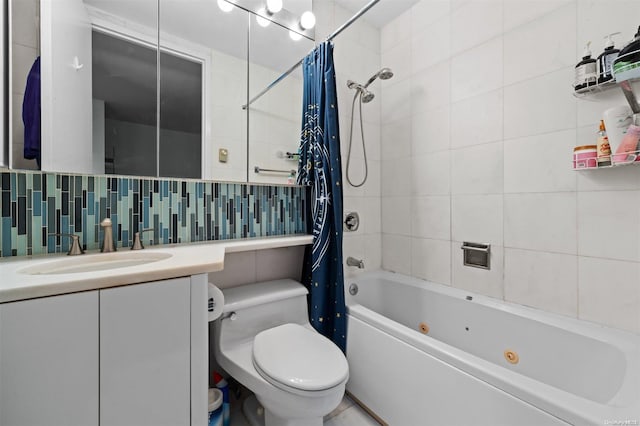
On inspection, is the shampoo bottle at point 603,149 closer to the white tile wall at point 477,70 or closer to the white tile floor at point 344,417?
the white tile wall at point 477,70

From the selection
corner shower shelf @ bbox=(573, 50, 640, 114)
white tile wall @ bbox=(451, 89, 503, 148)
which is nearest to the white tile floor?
white tile wall @ bbox=(451, 89, 503, 148)

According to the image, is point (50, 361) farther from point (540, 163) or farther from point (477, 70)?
point (477, 70)

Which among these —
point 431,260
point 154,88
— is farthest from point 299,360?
point 154,88

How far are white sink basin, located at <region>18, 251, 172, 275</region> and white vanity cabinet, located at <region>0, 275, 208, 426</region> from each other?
0.31m

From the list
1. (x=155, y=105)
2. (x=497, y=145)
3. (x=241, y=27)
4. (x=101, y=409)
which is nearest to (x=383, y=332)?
(x=101, y=409)

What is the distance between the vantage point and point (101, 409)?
2.18 ft

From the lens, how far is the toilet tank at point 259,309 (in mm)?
1232

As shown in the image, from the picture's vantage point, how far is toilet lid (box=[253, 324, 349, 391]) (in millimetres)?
934

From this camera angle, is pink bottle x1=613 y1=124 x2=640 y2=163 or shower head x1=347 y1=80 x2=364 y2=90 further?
shower head x1=347 y1=80 x2=364 y2=90

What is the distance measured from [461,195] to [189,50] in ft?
5.75

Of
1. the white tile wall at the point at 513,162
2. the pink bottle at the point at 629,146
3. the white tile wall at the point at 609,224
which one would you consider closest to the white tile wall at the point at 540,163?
the white tile wall at the point at 513,162

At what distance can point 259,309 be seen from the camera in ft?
4.37

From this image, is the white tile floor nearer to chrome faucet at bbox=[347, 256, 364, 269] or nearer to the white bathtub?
the white bathtub

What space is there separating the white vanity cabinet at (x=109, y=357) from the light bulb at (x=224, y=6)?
4.98 ft
